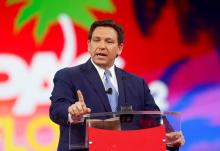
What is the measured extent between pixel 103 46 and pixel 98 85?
0.19 meters

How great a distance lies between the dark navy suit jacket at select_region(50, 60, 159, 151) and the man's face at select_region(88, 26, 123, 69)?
0.05 meters

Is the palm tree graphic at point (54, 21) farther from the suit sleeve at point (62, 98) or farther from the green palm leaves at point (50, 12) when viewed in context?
the suit sleeve at point (62, 98)

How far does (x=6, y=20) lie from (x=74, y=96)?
163 centimetres

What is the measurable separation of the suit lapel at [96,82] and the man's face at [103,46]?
0.04 meters

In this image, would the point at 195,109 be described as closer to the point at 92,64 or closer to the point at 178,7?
the point at 178,7

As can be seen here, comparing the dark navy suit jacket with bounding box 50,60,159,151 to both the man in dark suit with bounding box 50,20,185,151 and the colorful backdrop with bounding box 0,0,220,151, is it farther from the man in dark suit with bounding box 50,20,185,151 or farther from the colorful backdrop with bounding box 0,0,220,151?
the colorful backdrop with bounding box 0,0,220,151

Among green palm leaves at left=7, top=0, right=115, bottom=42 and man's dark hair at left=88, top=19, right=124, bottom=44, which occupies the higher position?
green palm leaves at left=7, top=0, right=115, bottom=42

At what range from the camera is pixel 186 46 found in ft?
12.4

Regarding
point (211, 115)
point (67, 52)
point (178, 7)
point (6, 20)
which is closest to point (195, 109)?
point (211, 115)

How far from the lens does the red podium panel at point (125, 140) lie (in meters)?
1.60

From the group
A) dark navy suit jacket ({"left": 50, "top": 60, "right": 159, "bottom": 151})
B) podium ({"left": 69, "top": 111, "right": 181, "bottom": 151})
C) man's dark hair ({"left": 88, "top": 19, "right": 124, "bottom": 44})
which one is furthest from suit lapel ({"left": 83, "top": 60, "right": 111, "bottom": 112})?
podium ({"left": 69, "top": 111, "right": 181, "bottom": 151})

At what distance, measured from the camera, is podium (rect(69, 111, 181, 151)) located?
1610mm

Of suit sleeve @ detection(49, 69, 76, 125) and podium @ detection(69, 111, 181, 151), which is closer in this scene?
podium @ detection(69, 111, 181, 151)

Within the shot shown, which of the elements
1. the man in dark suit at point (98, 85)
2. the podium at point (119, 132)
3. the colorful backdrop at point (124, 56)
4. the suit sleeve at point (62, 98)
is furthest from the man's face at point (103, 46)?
the colorful backdrop at point (124, 56)
